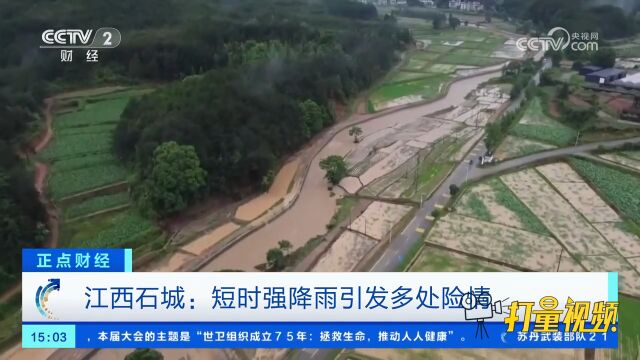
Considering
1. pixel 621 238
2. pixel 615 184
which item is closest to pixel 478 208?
pixel 621 238

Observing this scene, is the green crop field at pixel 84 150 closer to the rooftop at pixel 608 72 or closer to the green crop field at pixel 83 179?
the green crop field at pixel 83 179

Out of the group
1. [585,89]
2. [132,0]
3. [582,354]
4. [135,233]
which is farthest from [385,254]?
[132,0]

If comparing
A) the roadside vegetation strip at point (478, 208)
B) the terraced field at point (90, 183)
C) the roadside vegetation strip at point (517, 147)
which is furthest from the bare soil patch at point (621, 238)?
the terraced field at point (90, 183)

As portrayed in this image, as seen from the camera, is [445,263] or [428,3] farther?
[428,3]

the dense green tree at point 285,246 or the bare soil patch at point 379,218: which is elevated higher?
the bare soil patch at point 379,218

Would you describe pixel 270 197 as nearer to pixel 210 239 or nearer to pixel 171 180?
pixel 210 239

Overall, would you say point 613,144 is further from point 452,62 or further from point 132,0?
point 132,0

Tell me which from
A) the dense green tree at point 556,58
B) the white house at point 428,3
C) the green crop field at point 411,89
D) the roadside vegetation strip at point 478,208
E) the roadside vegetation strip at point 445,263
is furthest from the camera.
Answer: the white house at point 428,3

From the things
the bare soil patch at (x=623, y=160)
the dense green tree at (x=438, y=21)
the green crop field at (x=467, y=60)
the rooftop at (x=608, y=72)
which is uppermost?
the dense green tree at (x=438, y=21)
